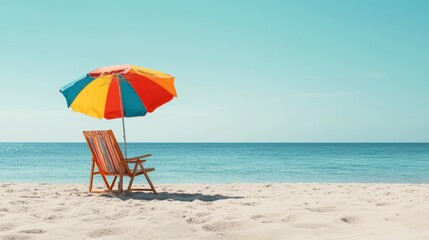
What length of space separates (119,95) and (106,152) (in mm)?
990

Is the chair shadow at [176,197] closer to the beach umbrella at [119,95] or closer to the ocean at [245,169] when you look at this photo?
the beach umbrella at [119,95]

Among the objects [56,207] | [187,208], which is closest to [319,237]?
[187,208]

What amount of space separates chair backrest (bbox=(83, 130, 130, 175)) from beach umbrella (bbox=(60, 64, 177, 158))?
42 centimetres

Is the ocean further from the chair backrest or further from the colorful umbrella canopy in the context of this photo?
the chair backrest

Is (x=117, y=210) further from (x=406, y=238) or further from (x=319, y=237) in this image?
(x=406, y=238)

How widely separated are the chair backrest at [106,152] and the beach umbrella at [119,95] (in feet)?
1.39

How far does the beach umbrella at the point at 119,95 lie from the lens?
6426 millimetres

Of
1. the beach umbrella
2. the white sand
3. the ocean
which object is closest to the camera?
the white sand

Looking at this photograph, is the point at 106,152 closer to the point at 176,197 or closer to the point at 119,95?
the point at 119,95

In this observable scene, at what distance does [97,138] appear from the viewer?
6.01 metres

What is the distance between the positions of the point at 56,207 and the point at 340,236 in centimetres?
282

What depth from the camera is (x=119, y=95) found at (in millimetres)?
6629

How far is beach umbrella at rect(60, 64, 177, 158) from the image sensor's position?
6426mm

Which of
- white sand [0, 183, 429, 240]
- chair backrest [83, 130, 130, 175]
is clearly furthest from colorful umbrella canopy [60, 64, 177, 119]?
white sand [0, 183, 429, 240]
